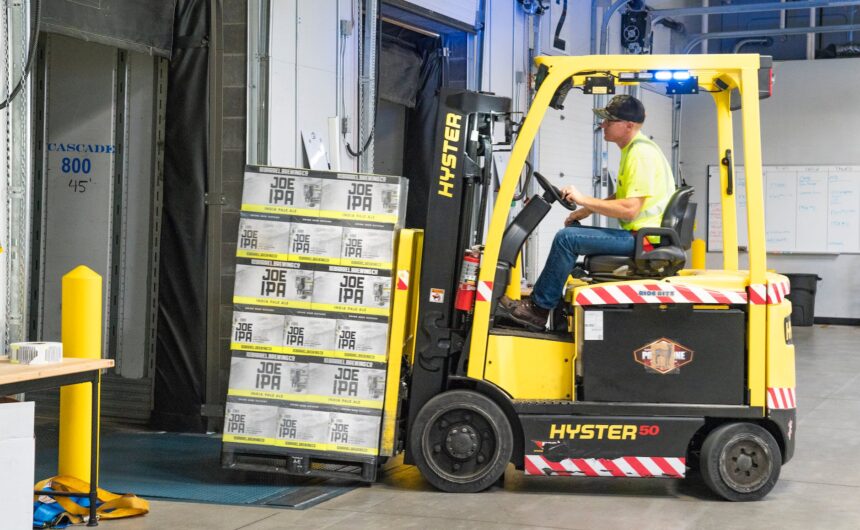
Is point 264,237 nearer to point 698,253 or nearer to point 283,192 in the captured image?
point 283,192

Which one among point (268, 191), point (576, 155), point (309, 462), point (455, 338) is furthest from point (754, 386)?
point (576, 155)

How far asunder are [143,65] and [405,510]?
14.5ft

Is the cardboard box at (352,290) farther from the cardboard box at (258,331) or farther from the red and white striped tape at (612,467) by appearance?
the red and white striped tape at (612,467)

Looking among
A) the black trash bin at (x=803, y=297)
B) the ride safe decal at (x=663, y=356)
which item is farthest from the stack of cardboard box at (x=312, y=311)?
the black trash bin at (x=803, y=297)

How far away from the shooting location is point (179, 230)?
8164 millimetres

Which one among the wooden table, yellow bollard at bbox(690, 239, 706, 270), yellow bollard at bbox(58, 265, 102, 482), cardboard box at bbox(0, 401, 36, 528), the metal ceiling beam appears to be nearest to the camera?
cardboard box at bbox(0, 401, 36, 528)

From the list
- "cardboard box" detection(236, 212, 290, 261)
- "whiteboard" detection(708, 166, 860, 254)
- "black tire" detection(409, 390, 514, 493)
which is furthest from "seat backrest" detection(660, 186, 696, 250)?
"whiteboard" detection(708, 166, 860, 254)

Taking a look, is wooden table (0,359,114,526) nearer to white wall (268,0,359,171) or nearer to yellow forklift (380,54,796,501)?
yellow forklift (380,54,796,501)

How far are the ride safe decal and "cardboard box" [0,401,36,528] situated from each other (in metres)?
3.09

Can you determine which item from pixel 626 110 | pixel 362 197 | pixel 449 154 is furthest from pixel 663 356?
pixel 362 197

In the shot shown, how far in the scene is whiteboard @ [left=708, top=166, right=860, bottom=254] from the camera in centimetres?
1761

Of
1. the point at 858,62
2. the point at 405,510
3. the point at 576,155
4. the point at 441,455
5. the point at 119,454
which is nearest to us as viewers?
the point at 405,510

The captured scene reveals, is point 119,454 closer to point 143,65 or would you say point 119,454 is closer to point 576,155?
point 143,65

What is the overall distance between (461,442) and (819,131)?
1358 centimetres
